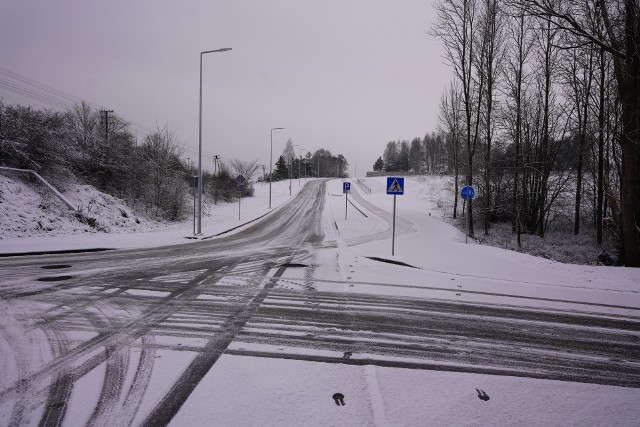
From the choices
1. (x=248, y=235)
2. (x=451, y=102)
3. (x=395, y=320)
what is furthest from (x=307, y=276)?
(x=451, y=102)

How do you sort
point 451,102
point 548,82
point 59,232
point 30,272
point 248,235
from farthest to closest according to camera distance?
1. point 451,102
2. point 548,82
3. point 248,235
4. point 59,232
5. point 30,272

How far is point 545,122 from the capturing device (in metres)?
22.0

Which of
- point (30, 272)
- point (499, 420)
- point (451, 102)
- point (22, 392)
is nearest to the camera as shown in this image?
point (499, 420)

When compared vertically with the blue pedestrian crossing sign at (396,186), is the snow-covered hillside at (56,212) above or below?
below

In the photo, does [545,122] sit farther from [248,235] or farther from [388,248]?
[248,235]

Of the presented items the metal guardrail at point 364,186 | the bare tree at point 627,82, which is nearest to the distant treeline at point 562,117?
the bare tree at point 627,82

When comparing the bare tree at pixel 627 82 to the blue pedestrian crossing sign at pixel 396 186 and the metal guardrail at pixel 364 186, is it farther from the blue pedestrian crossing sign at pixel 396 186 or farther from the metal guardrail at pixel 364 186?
the metal guardrail at pixel 364 186

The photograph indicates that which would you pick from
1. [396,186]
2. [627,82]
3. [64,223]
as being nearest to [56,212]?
[64,223]

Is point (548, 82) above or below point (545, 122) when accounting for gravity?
above

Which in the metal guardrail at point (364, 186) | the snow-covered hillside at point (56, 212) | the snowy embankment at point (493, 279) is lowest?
the snowy embankment at point (493, 279)

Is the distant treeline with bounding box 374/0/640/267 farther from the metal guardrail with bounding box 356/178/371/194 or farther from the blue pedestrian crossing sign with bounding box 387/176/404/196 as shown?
the metal guardrail with bounding box 356/178/371/194

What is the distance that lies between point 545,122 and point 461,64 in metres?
6.91

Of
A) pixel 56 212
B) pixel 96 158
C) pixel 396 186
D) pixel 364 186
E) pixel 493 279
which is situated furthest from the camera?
pixel 364 186

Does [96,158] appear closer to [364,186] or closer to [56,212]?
[56,212]
